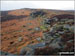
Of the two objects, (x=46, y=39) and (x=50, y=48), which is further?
(x=46, y=39)

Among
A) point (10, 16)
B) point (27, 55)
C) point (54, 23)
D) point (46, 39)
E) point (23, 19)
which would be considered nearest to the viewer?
point (27, 55)

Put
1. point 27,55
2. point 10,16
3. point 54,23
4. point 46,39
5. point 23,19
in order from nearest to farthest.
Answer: point 27,55 → point 46,39 → point 54,23 → point 23,19 → point 10,16

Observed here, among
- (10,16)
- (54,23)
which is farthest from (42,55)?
(10,16)

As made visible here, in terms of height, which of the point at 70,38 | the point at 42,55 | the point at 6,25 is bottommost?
the point at 42,55

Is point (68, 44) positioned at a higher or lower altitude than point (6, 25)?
lower

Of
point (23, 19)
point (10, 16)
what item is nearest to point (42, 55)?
point (23, 19)

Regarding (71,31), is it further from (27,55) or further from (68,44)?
(27,55)

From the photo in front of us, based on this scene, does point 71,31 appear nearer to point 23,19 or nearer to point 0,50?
point 23,19
